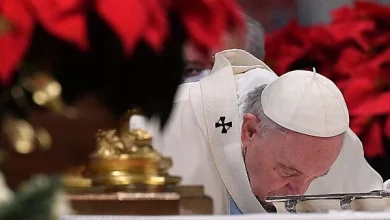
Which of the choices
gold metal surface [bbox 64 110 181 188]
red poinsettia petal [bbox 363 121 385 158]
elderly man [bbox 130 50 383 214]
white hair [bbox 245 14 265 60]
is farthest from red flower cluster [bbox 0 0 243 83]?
red poinsettia petal [bbox 363 121 385 158]

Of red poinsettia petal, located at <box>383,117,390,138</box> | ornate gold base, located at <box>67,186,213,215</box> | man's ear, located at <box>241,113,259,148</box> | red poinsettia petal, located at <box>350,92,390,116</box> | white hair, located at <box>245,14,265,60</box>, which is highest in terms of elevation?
white hair, located at <box>245,14,265,60</box>

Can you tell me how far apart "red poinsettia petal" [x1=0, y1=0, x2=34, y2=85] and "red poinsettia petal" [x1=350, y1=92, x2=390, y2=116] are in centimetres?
189

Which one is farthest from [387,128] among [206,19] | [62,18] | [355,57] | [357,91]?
[62,18]

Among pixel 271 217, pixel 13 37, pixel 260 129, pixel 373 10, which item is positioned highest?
pixel 373 10

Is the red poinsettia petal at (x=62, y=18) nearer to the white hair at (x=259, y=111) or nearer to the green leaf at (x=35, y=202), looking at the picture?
the green leaf at (x=35, y=202)

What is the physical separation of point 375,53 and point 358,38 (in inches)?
3.4

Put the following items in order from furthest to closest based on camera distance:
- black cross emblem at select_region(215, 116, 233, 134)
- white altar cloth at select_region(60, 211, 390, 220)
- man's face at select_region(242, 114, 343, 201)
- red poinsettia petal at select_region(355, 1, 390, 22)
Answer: red poinsettia petal at select_region(355, 1, 390, 22) → black cross emblem at select_region(215, 116, 233, 134) → man's face at select_region(242, 114, 343, 201) → white altar cloth at select_region(60, 211, 390, 220)

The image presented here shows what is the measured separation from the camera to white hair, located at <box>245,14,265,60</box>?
2.32 metres

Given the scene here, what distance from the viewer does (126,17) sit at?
2.14ft

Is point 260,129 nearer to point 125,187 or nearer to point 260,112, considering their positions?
point 260,112

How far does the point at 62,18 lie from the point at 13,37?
49mm

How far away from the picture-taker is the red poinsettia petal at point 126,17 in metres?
0.65

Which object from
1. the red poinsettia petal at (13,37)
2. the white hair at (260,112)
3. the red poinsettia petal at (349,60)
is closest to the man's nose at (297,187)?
the white hair at (260,112)

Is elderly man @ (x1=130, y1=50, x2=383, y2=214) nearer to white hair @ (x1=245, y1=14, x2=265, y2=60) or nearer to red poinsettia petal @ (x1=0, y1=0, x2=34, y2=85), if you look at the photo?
white hair @ (x1=245, y1=14, x2=265, y2=60)
